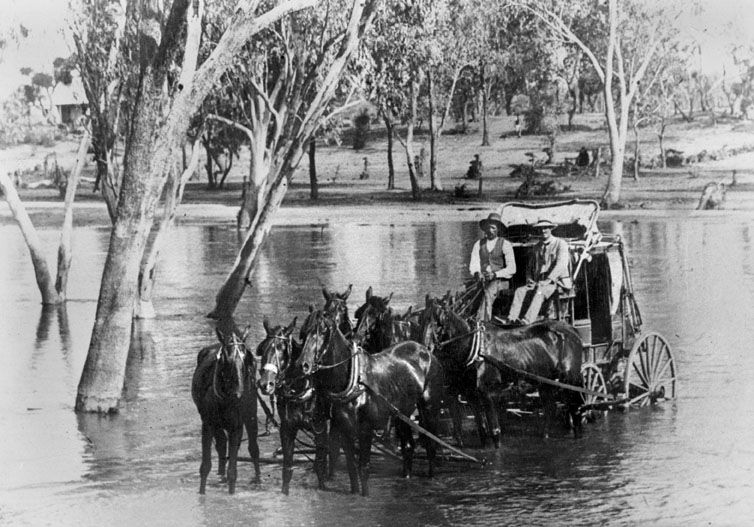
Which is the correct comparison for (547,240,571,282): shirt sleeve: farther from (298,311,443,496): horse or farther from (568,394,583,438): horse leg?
(298,311,443,496): horse

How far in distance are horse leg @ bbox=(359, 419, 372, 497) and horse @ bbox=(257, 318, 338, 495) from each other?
0.28 meters

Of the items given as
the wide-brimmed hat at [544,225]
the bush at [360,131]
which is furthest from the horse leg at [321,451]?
the bush at [360,131]

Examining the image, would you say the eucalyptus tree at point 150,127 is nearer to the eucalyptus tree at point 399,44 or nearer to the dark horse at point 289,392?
the dark horse at point 289,392

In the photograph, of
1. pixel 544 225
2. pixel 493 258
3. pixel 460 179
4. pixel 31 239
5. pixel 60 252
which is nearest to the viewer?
pixel 493 258

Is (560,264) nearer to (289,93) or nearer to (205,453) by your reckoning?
(205,453)

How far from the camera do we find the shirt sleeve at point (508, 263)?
42.5 ft

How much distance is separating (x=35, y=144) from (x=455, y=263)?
46.3 metres

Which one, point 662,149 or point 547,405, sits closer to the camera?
point 547,405

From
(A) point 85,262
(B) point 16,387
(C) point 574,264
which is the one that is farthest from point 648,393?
(A) point 85,262

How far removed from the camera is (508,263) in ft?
42.9

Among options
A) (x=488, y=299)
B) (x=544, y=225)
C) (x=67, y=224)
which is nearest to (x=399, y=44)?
(x=67, y=224)

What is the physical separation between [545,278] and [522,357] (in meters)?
1.33

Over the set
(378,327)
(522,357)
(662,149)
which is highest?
(662,149)

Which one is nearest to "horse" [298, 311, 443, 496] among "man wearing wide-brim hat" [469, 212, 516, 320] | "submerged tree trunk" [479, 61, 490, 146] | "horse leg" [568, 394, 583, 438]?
"horse leg" [568, 394, 583, 438]
